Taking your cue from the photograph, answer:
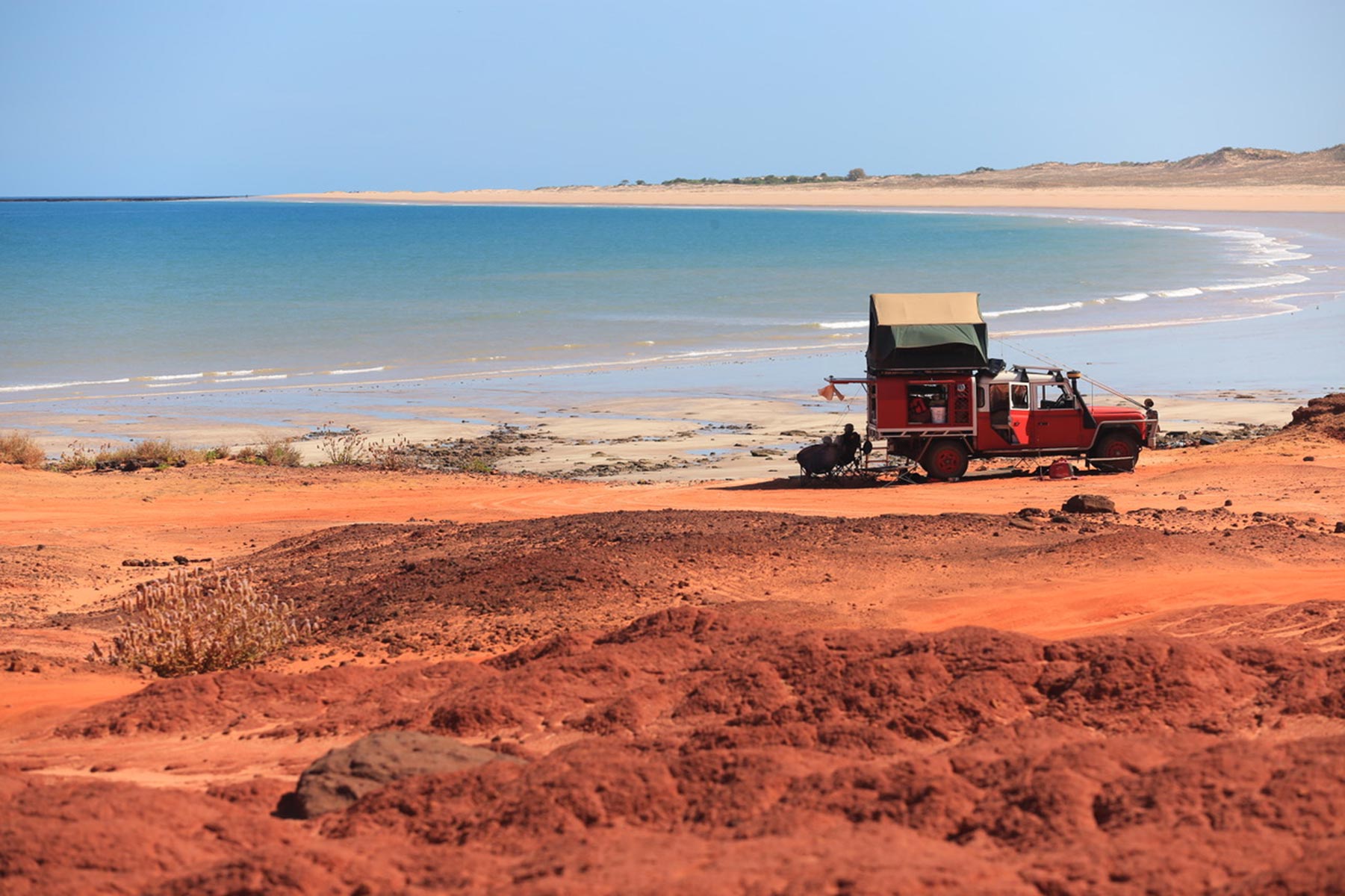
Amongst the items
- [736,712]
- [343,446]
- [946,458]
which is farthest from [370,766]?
[343,446]

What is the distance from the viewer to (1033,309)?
49.7 m

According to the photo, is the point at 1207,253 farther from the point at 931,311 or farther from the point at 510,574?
the point at 510,574

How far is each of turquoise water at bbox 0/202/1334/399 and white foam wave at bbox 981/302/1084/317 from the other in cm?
25

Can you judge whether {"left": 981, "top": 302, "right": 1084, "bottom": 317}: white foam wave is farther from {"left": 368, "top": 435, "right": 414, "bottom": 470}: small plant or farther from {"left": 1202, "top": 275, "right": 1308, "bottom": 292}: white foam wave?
{"left": 368, "top": 435, "right": 414, "bottom": 470}: small plant

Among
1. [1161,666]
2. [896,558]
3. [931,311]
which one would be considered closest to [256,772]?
[1161,666]

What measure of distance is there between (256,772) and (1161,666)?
5.17m

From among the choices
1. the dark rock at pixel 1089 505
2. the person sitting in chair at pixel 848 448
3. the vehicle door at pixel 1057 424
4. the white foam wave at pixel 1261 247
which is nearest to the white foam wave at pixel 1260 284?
the white foam wave at pixel 1261 247

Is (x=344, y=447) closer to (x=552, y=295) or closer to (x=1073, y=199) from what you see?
(x=552, y=295)

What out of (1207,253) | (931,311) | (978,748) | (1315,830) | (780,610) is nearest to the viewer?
(1315,830)

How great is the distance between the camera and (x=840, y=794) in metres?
5.85

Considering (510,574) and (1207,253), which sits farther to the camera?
(1207,253)

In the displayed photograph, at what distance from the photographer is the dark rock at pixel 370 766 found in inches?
252

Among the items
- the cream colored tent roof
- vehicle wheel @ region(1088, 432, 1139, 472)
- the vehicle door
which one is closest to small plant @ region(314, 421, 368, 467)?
the cream colored tent roof

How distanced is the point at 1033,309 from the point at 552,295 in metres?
21.1
